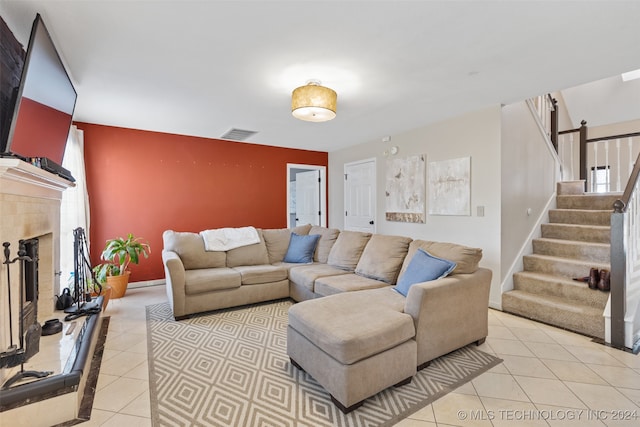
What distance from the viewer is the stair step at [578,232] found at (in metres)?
3.40

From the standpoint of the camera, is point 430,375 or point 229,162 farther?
point 229,162

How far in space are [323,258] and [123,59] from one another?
9.56 ft

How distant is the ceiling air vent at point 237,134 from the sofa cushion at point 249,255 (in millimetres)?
1689

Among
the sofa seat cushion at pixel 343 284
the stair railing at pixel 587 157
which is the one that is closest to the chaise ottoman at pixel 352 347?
the sofa seat cushion at pixel 343 284

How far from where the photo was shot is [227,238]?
385 centimetres

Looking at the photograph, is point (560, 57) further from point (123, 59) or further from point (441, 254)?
point (123, 59)

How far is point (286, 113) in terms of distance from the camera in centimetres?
360

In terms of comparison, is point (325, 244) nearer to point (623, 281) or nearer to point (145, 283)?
point (145, 283)

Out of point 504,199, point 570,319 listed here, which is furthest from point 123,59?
point 570,319

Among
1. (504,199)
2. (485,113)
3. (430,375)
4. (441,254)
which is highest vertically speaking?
(485,113)

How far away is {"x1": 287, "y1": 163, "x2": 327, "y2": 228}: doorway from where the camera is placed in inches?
243

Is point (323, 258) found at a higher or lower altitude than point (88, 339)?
higher

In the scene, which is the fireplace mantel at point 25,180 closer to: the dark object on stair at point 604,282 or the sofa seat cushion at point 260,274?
the sofa seat cushion at point 260,274

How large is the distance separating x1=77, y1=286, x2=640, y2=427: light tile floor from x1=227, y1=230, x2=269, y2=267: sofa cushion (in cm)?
129
